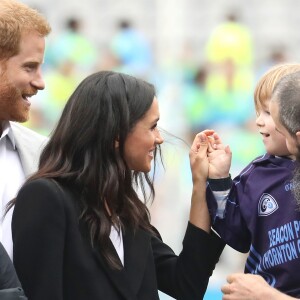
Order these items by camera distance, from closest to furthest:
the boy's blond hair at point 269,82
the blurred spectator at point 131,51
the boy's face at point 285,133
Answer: the boy's face at point 285,133 → the boy's blond hair at point 269,82 → the blurred spectator at point 131,51

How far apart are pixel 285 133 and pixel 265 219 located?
31 cm

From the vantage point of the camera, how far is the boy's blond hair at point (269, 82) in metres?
3.33

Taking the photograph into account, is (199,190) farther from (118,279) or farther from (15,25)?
(15,25)

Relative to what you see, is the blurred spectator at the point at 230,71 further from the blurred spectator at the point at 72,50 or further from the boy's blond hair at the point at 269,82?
the boy's blond hair at the point at 269,82

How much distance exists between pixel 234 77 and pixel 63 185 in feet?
22.8

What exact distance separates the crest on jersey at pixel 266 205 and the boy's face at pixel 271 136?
0.16 metres

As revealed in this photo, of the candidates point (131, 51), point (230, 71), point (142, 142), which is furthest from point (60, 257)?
point (131, 51)

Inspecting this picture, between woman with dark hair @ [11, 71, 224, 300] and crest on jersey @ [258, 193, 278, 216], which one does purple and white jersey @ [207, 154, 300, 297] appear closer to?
crest on jersey @ [258, 193, 278, 216]

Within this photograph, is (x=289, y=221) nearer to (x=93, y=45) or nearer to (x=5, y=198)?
(x=5, y=198)

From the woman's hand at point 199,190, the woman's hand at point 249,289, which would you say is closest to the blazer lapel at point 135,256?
the woman's hand at point 199,190

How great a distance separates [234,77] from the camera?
10008 millimetres

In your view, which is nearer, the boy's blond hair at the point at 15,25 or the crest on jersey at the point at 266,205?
the crest on jersey at the point at 266,205

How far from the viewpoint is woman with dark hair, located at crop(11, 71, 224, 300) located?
3.10 m

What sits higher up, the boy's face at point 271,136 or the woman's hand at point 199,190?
the boy's face at point 271,136
